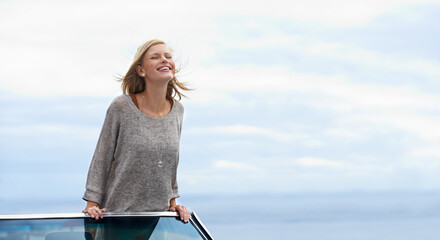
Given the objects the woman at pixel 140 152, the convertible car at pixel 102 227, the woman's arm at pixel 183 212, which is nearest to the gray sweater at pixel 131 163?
the woman at pixel 140 152

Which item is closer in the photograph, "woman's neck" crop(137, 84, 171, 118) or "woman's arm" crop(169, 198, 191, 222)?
"woman's arm" crop(169, 198, 191, 222)

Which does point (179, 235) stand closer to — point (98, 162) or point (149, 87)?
point (98, 162)

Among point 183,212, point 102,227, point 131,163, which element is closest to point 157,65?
point 131,163

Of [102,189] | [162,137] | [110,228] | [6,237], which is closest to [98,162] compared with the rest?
[102,189]

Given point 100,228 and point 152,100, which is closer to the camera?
point 100,228

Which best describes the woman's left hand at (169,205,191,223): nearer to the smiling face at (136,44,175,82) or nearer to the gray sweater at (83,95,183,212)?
the gray sweater at (83,95,183,212)

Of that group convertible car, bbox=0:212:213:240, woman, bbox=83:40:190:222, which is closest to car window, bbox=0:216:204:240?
convertible car, bbox=0:212:213:240

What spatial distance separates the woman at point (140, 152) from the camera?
138 inches

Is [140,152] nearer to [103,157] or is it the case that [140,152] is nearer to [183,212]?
[103,157]

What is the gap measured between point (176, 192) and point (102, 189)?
45 centimetres

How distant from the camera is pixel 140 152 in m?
3.48

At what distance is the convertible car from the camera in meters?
2.80

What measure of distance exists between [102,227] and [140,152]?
→ 62 cm

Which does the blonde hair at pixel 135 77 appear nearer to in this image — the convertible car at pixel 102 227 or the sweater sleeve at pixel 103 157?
the sweater sleeve at pixel 103 157
